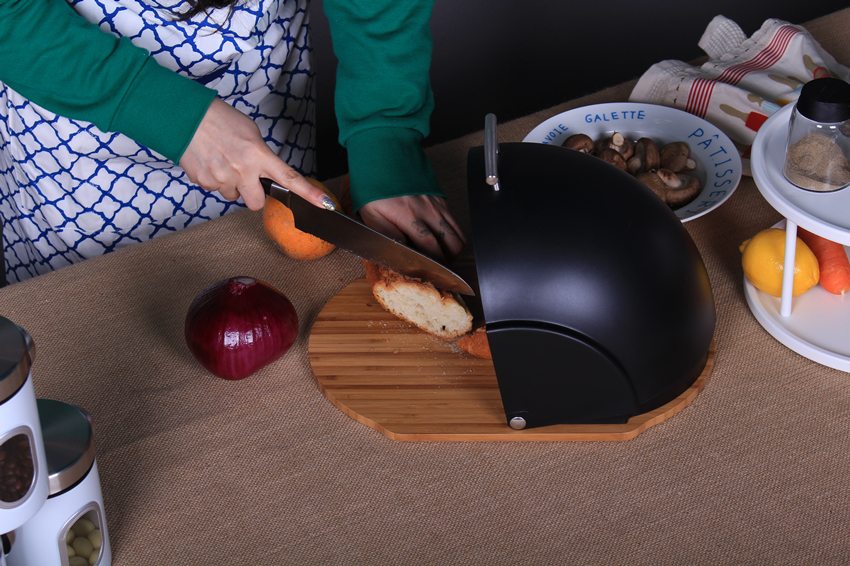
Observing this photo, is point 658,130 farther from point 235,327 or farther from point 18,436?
point 18,436

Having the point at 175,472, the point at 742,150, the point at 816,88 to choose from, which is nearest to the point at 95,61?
the point at 175,472

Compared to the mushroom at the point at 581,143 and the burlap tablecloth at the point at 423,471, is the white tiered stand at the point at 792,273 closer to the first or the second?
the burlap tablecloth at the point at 423,471

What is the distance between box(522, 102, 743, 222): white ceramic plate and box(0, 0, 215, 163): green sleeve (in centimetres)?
52

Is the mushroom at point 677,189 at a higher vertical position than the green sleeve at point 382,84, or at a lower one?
lower

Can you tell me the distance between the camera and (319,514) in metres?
0.69

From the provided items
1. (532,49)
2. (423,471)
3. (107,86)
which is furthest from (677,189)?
(532,49)

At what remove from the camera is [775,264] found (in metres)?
0.82

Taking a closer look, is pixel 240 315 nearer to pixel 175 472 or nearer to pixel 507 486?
pixel 175 472

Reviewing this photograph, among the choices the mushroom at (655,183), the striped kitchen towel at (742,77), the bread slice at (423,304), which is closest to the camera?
the bread slice at (423,304)

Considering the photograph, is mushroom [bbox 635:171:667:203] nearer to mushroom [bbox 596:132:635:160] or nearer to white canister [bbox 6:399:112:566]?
mushroom [bbox 596:132:635:160]

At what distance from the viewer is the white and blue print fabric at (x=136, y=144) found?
1.02 metres

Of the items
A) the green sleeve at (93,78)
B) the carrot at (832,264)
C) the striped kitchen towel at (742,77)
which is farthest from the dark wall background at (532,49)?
the carrot at (832,264)

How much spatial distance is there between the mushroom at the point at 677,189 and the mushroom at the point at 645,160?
0.05m

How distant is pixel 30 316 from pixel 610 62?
84.7 inches
